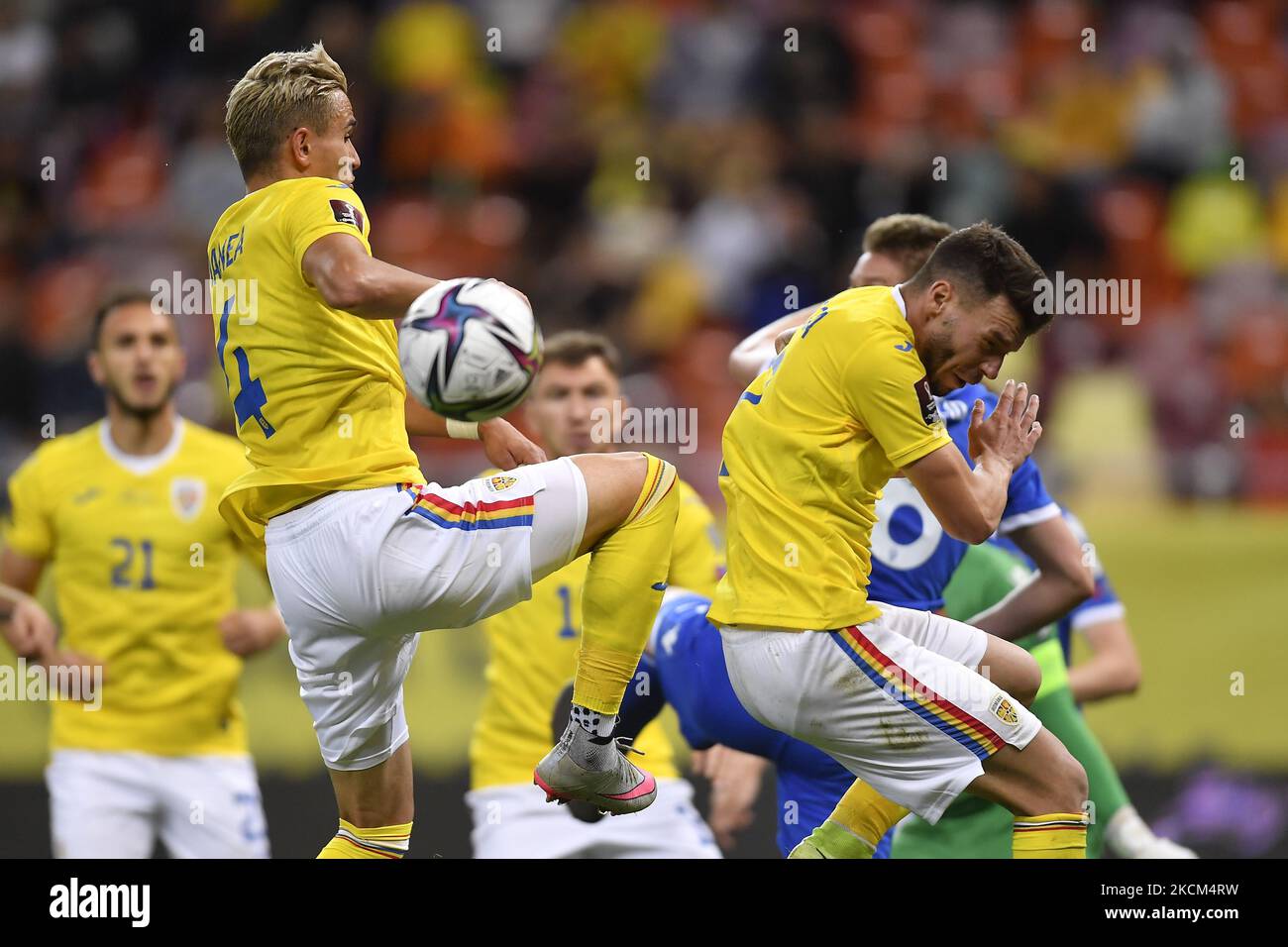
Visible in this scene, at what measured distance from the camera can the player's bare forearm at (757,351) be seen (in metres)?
5.70

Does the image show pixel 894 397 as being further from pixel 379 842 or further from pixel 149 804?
pixel 149 804

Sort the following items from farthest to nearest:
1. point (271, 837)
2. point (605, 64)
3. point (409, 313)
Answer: point (605, 64) < point (271, 837) < point (409, 313)

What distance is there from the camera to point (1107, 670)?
6.84 meters

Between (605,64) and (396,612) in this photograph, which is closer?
(396,612)

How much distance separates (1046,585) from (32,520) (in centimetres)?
422

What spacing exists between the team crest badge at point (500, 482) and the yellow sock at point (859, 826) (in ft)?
4.59

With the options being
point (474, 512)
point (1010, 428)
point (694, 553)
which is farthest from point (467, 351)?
point (694, 553)

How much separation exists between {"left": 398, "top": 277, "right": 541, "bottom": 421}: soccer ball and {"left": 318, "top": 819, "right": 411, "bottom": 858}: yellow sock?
4.96 feet

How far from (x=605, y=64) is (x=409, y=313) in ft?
31.5

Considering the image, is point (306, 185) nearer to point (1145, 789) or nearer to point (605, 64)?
point (1145, 789)

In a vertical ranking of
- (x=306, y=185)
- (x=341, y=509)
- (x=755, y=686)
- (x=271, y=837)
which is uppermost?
(x=306, y=185)

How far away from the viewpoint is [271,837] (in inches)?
329

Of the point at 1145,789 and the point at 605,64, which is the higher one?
the point at 605,64

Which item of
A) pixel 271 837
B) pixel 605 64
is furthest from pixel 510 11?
pixel 271 837
